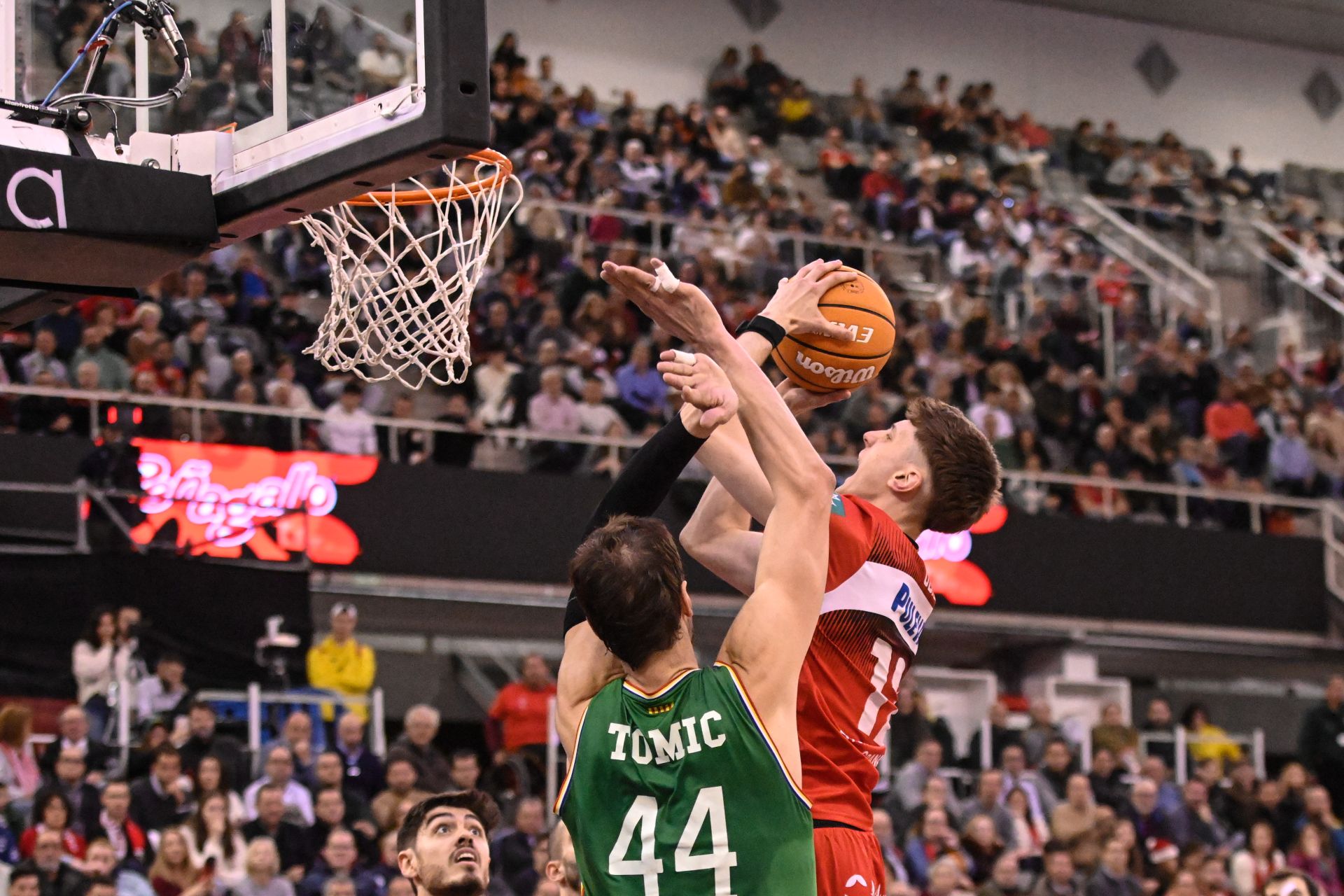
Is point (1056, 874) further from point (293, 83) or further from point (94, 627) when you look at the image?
point (293, 83)

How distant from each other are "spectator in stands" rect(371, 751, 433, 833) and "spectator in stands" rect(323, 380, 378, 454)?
10.4 feet

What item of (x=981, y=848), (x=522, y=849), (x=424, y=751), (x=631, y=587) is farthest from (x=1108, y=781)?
(x=631, y=587)

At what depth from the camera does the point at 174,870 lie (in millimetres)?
9695

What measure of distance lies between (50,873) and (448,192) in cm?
Answer: 492

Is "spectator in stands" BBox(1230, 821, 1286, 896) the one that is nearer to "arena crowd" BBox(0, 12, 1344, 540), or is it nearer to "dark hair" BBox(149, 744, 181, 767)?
"arena crowd" BBox(0, 12, 1344, 540)

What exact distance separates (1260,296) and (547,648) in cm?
1079

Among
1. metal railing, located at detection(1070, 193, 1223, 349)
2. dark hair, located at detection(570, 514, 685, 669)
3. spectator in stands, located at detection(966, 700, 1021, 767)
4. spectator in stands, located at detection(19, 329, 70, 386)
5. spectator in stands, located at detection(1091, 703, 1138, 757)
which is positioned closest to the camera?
dark hair, located at detection(570, 514, 685, 669)

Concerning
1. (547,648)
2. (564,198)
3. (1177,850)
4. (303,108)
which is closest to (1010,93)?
(564,198)

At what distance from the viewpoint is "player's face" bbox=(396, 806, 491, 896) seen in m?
5.01

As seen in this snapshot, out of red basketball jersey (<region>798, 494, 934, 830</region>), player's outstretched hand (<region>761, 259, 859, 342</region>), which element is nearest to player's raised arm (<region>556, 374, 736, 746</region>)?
red basketball jersey (<region>798, 494, 934, 830</region>)

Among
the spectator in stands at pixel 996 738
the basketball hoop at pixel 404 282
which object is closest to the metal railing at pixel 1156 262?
the spectator in stands at pixel 996 738

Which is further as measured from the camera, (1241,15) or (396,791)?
(1241,15)

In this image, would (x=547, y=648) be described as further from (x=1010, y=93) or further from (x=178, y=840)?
(x=1010, y=93)

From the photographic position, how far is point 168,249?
456 centimetres
